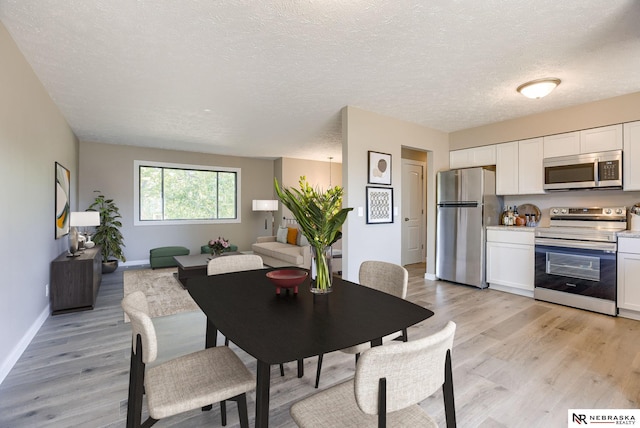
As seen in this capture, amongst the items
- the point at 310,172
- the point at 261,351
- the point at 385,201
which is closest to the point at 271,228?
the point at 310,172

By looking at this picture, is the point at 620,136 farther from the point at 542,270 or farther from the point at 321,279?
the point at 321,279

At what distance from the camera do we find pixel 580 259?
352 cm

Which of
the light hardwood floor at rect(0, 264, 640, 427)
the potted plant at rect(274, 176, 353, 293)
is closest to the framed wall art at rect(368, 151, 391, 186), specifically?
the light hardwood floor at rect(0, 264, 640, 427)

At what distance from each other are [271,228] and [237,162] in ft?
6.19

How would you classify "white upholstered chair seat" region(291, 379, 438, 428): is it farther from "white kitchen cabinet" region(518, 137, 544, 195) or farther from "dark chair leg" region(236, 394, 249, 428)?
"white kitchen cabinet" region(518, 137, 544, 195)

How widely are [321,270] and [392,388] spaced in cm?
80

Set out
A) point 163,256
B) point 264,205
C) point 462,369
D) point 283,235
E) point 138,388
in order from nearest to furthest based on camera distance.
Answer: point 138,388
point 462,369
point 163,256
point 283,235
point 264,205

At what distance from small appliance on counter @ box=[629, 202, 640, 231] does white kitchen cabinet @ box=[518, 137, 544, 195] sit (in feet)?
2.96

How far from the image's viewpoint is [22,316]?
8.33 ft

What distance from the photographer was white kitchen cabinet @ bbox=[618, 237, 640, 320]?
315 cm

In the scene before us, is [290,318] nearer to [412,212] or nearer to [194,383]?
[194,383]

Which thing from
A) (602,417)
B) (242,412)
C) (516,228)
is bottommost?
(602,417)

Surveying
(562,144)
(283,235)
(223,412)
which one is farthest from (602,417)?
(283,235)

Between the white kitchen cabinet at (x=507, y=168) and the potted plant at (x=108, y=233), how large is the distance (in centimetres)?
673
